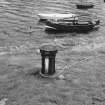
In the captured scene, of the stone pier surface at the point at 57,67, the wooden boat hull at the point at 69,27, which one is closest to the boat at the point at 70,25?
the wooden boat hull at the point at 69,27

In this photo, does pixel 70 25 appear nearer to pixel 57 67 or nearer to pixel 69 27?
pixel 69 27

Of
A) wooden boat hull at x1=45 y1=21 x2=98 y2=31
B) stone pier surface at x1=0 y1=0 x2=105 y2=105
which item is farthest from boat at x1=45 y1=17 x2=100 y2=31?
stone pier surface at x1=0 y1=0 x2=105 y2=105

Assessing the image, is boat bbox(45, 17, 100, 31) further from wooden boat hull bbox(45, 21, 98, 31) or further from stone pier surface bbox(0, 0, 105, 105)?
stone pier surface bbox(0, 0, 105, 105)

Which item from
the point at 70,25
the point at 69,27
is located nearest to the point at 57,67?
the point at 69,27

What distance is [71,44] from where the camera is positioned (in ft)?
103

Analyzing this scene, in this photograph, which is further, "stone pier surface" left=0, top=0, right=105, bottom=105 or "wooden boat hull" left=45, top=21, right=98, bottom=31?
"wooden boat hull" left=45, top=21, right=98, bottom=31

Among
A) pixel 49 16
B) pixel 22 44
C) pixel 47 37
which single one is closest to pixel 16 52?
pixel 22 44

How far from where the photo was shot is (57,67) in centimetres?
2338

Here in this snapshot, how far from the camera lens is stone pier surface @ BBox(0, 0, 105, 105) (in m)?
18.0

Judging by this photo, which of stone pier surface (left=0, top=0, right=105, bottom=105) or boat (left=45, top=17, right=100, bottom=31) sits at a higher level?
boat (left=45, top=17, right=100, bottom=31)

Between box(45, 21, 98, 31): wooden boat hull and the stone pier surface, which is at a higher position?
box(45, 21, 98, 31): wooden boat hull

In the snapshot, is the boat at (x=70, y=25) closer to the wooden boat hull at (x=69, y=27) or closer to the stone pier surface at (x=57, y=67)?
the wooden boat hull at (x=69, y=27)

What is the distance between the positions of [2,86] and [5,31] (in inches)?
723

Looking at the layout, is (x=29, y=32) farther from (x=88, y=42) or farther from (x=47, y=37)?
(x=88, y=42)
